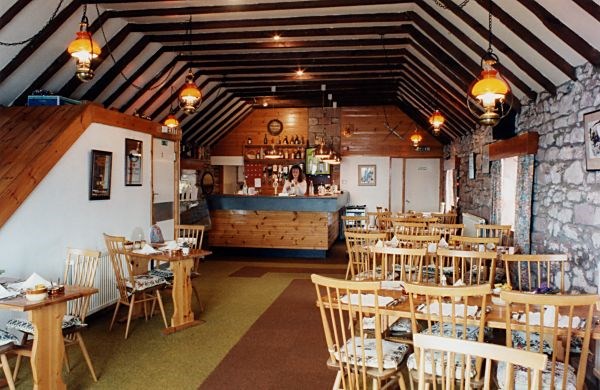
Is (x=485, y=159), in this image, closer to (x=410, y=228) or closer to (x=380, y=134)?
(x=410, y=228)

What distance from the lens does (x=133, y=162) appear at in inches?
268

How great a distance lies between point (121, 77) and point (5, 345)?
5.45 metres

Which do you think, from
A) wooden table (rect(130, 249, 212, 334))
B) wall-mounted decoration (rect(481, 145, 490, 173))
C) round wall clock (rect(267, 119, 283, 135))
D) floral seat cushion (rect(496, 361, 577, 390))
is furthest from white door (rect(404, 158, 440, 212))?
floral seat cushion (rect(496, 361, 577, 390))

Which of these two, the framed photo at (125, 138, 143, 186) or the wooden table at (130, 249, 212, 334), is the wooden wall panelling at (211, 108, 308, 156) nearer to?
the framed photo at (125, 138, 143, 186)

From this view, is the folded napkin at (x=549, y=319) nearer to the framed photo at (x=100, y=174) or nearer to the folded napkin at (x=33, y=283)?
the folded napkin at (x=33, y=283)

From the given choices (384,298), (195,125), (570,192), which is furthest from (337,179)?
(384,298)

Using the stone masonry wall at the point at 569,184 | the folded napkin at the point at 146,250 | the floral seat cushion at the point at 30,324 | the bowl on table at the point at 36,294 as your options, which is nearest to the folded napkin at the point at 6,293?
the bowl on table at the point at 36,294

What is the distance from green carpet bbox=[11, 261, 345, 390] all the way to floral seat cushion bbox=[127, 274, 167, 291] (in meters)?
0.52

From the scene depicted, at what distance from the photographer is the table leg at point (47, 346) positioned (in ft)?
11.6

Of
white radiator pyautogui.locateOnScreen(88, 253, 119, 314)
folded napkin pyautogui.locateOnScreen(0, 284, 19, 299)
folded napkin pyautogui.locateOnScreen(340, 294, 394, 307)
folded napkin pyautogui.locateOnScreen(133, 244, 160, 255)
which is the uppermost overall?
folded napkin pyautogui.locateOnScreen(133, 244, 160, 255)

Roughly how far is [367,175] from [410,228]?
6.36 metres

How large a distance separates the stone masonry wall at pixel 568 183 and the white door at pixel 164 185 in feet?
17.7

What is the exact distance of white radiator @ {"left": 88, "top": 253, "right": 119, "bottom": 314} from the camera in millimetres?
5957

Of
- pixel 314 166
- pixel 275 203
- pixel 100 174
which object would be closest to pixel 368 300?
pixel 100 174
